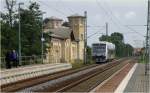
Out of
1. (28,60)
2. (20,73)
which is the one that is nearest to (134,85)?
(20,73)

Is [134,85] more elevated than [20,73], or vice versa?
[20,73]

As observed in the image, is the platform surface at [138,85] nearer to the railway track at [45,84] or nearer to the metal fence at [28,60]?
the railway track at [45,84]

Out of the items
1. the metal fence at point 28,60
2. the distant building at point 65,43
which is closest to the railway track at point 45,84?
the metal fence at point 28,60

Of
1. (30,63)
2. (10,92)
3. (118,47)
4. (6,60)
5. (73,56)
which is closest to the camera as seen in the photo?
(10,92)

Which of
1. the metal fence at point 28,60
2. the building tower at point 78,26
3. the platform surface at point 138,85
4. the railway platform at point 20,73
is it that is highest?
the building tower at point 78,26

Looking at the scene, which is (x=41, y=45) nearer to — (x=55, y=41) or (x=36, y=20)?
(x=36, y=20)

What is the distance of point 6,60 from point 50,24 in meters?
83.4

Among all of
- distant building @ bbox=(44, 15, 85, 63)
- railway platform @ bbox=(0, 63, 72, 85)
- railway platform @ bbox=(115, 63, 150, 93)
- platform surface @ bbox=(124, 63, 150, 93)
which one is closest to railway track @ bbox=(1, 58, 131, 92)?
railway platform @ bbox=(0, 63, 72, 85)

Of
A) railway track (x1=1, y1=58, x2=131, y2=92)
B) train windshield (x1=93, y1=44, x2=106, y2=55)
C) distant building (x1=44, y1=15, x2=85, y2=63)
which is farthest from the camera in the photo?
distant building (x1=44, y1=15, x2=85, y2=63)

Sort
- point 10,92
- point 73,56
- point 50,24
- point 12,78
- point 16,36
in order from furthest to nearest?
point 50,24
point 73,56
point 16,36
point 12,78
point 10,92

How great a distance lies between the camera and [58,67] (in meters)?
51.8

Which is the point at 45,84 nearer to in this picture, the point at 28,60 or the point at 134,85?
the point at 134,85

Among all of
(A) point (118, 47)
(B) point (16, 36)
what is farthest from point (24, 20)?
(A) point (118, 47)

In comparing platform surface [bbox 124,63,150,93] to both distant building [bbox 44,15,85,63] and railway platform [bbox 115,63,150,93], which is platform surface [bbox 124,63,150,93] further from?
distant building [bbox 44,15,85,63]
